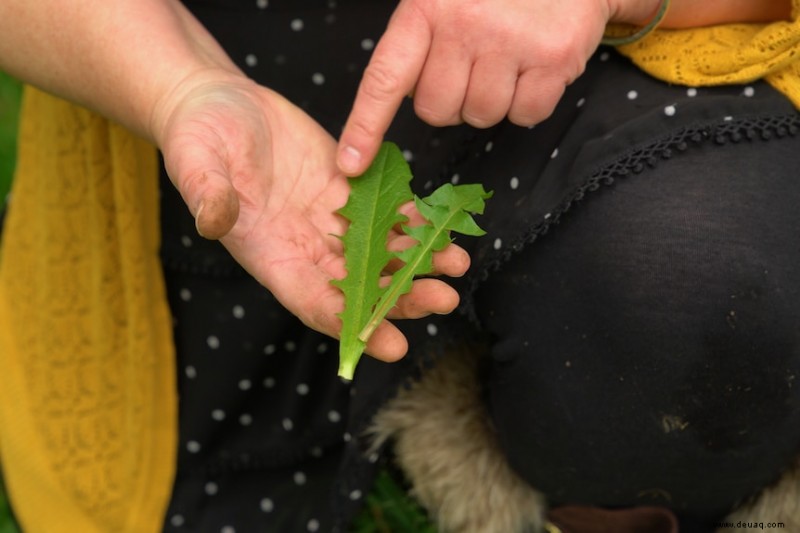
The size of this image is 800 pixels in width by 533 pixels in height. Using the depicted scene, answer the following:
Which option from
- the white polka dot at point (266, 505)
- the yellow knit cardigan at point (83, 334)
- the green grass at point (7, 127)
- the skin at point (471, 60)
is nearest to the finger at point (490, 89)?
the skin at point (471, 60)

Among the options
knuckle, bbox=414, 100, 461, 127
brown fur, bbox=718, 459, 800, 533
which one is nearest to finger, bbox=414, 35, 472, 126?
knuckle, bbox=414, 100, 461, 127

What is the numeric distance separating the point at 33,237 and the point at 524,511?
2.36ft

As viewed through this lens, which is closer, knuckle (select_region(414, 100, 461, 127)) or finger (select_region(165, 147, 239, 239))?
finger (select_region(165, 147, 239, 239))

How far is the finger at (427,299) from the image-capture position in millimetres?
800

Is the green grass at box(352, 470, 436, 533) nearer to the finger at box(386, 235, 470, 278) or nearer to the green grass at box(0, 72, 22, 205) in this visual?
the finger at box(386, 235, 470, 278)

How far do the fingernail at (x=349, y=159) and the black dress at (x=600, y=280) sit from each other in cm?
16

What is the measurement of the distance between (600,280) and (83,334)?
69 cm

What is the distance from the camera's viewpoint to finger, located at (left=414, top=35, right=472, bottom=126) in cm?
88

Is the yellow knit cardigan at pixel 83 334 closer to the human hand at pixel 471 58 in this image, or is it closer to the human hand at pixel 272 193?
the human hand at pixel 272 193

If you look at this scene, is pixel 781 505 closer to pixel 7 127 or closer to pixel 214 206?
pixel 214 206

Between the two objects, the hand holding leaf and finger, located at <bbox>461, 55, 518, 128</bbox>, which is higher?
finger, located at <bbox>461, 55, 518, 128</bbox>

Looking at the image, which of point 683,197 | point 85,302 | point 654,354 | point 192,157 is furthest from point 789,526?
point 85,302

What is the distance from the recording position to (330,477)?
4.14ft

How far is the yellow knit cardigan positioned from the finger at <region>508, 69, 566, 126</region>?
480 mm
